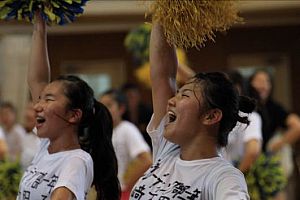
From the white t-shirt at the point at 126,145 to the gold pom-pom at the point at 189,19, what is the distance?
6.80ft

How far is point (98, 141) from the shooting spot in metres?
2.76

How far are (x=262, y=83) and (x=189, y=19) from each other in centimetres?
223

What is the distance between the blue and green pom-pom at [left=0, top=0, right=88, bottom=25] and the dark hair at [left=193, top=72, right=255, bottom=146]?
0.72m

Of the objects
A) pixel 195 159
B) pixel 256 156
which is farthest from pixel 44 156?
pixel 256 156

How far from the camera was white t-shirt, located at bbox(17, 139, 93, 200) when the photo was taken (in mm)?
2396

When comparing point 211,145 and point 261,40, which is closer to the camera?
point 211,145

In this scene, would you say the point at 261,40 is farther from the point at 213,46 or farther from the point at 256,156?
the point at 256,156

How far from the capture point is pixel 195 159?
2.18 meters

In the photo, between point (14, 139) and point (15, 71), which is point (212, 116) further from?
point (15, 71)

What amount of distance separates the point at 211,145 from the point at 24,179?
29.1 inches

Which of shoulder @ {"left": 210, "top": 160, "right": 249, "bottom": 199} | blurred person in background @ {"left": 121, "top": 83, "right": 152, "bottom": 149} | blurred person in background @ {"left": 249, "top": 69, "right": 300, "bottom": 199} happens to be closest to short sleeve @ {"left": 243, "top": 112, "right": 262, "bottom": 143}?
blurred person in background @ {"left": 249, "top": 69, "right": 300, "bottom": 199}

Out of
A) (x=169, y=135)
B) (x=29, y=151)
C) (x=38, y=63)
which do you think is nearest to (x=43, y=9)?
(x=38, y=63)

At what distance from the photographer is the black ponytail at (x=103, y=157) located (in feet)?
8.91

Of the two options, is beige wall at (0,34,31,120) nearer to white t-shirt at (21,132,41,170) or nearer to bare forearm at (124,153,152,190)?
white t-shirt at (21,132,41,170)
